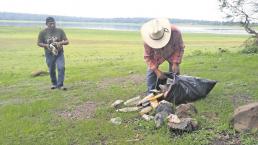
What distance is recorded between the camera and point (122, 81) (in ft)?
46.1

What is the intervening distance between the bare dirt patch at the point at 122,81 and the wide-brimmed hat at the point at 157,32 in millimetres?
4082

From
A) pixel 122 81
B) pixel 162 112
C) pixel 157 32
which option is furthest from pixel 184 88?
pixel 122 81

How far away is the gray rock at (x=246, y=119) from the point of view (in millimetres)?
7379

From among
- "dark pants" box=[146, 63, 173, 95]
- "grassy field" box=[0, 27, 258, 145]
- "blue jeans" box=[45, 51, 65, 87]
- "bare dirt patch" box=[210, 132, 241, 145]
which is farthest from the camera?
"blue jeans" box=[45, 51, 65, 87]

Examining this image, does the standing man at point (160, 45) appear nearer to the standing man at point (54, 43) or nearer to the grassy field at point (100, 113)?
the grassy field at point (100, 113)

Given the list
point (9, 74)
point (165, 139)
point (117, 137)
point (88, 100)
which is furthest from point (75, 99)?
point (9, 74)

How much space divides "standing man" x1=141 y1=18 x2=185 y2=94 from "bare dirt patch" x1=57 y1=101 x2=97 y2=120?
4.72 ft

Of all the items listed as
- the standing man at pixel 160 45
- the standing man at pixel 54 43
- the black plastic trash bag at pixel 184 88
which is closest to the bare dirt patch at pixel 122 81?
the standing man at pixel 54 43

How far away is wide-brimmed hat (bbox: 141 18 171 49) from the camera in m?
9.03

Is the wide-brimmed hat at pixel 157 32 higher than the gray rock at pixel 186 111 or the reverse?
higher

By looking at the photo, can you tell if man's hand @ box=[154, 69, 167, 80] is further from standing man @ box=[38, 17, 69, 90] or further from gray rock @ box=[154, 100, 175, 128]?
standing man @ box=[38, 17, 69, 90]

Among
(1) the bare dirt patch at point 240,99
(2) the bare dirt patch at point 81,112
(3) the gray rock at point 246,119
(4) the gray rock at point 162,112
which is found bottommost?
(2) the bare dirt patch at point 81,112

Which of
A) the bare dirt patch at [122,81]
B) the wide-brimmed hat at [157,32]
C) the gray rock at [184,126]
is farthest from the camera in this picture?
the bare dirt patch at [122,81]

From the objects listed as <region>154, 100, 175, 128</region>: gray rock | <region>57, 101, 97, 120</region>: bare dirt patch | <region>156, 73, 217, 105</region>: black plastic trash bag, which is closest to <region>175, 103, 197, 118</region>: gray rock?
<region>154, 100, 175, 128</region>: gray rock
